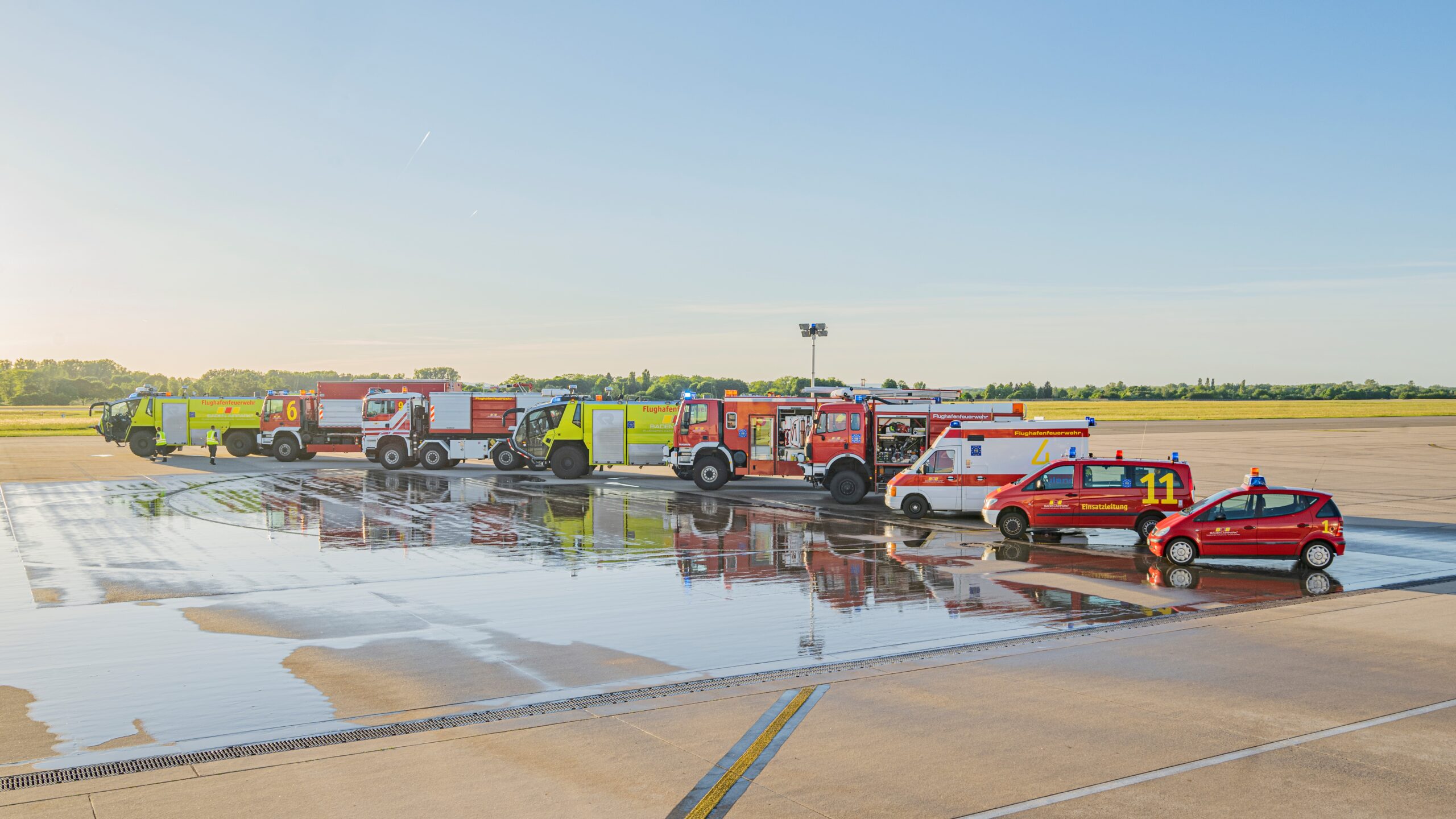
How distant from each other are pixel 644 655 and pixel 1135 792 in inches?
219

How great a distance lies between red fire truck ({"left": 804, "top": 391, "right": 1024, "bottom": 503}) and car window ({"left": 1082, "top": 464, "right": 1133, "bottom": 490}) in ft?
19.6

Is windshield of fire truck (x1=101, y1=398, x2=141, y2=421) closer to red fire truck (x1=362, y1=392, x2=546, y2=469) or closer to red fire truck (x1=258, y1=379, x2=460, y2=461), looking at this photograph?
red fire truck (x1=258, y1=379, x2=460, y2=461)

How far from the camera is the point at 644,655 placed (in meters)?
11.3

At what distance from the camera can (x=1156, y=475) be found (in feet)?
67.1

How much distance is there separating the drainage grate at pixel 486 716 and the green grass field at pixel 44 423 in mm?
72386

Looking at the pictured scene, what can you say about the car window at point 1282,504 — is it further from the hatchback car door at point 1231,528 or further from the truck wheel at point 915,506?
the truck wheel at point 915,506

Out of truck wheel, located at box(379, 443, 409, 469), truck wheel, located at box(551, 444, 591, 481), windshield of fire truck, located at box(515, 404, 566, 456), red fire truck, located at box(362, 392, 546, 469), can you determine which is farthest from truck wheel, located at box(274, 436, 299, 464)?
truck wheel, located at box(551, 444, 591, 481)

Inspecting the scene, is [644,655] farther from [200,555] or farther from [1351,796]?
[200,555]

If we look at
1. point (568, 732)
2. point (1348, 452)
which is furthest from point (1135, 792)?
point (1348, 452)

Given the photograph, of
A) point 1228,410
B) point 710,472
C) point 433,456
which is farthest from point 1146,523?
point 1228,410

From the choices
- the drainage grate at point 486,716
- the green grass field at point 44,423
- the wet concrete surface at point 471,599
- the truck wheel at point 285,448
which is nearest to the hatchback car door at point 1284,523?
the wet concrete surface at point 471,599

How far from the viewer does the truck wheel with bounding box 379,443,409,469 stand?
3884 centimetres

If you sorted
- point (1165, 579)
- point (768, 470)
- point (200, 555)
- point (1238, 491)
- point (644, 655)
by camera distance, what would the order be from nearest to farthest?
point (644, 655) → point (1165, 579) → point (1238, 491) → point (200, 555) → point (768, 470)

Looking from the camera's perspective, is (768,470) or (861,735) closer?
(861,735)
